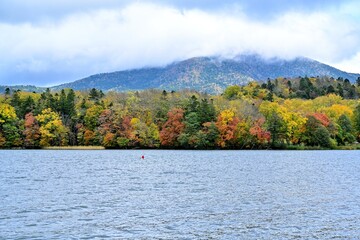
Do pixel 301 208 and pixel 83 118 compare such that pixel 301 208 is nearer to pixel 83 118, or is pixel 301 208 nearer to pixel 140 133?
pixel 140 133

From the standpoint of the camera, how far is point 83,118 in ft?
532

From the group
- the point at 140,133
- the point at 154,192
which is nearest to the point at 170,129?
the point at 140,133

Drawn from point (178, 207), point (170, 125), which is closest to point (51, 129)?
point (170, 125)

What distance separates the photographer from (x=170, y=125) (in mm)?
149875

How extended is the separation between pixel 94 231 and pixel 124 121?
12597 cm

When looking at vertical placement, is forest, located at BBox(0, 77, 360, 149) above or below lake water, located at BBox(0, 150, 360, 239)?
above

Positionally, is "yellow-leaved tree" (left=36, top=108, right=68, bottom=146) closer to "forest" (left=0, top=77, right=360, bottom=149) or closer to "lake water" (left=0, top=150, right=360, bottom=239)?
"forest" (left=0, top=77, right=360, bottom=149)

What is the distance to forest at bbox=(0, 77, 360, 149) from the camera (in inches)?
5723

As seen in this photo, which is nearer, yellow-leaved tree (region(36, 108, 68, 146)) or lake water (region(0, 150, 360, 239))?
lake water (region(0, 150, 360, 239))

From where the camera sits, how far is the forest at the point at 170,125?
14538 cm

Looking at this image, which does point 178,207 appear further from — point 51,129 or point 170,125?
point 51,129

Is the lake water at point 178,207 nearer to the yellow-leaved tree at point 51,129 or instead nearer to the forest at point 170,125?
the forest at point 170,125

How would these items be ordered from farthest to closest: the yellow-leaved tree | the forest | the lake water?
the yellow-leaved tree
the forest
the lake water

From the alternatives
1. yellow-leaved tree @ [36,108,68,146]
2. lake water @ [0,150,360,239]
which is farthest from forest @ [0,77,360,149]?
lake water @ [0,150,360,239]
